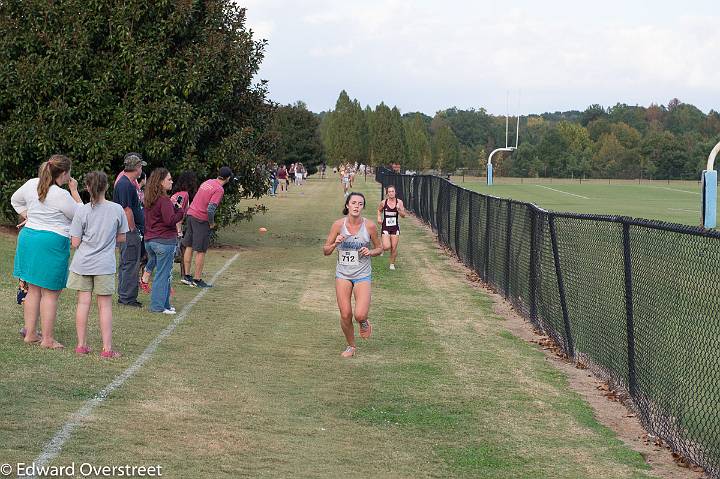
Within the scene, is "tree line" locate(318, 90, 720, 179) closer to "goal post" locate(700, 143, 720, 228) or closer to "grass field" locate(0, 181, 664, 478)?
"goal post" locate(700, 143, 720, 228)

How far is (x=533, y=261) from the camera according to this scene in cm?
1416

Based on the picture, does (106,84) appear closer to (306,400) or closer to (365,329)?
(365,329)

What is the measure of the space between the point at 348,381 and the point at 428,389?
77cm

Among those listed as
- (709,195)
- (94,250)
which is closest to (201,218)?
(94,250)

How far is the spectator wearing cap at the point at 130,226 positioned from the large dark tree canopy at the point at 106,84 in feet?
26.7

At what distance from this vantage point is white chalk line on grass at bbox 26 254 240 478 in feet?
22.5

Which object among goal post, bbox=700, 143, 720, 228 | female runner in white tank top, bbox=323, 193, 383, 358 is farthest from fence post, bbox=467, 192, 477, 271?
goal post, bbox=700, 143, 720, 228

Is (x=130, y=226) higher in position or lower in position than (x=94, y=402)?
higher

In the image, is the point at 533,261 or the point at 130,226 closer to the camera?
the point at 130,226

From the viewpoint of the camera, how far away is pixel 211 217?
16.3 meters

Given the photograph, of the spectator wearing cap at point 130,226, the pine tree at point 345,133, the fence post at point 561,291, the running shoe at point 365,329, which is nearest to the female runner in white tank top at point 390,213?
the spectator wearing cap at point 130,226

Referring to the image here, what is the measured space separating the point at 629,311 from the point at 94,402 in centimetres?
455

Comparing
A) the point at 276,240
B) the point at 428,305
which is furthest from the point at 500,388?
the point at 276,240

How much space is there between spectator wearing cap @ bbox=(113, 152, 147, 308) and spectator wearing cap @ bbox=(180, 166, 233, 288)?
221 cm
